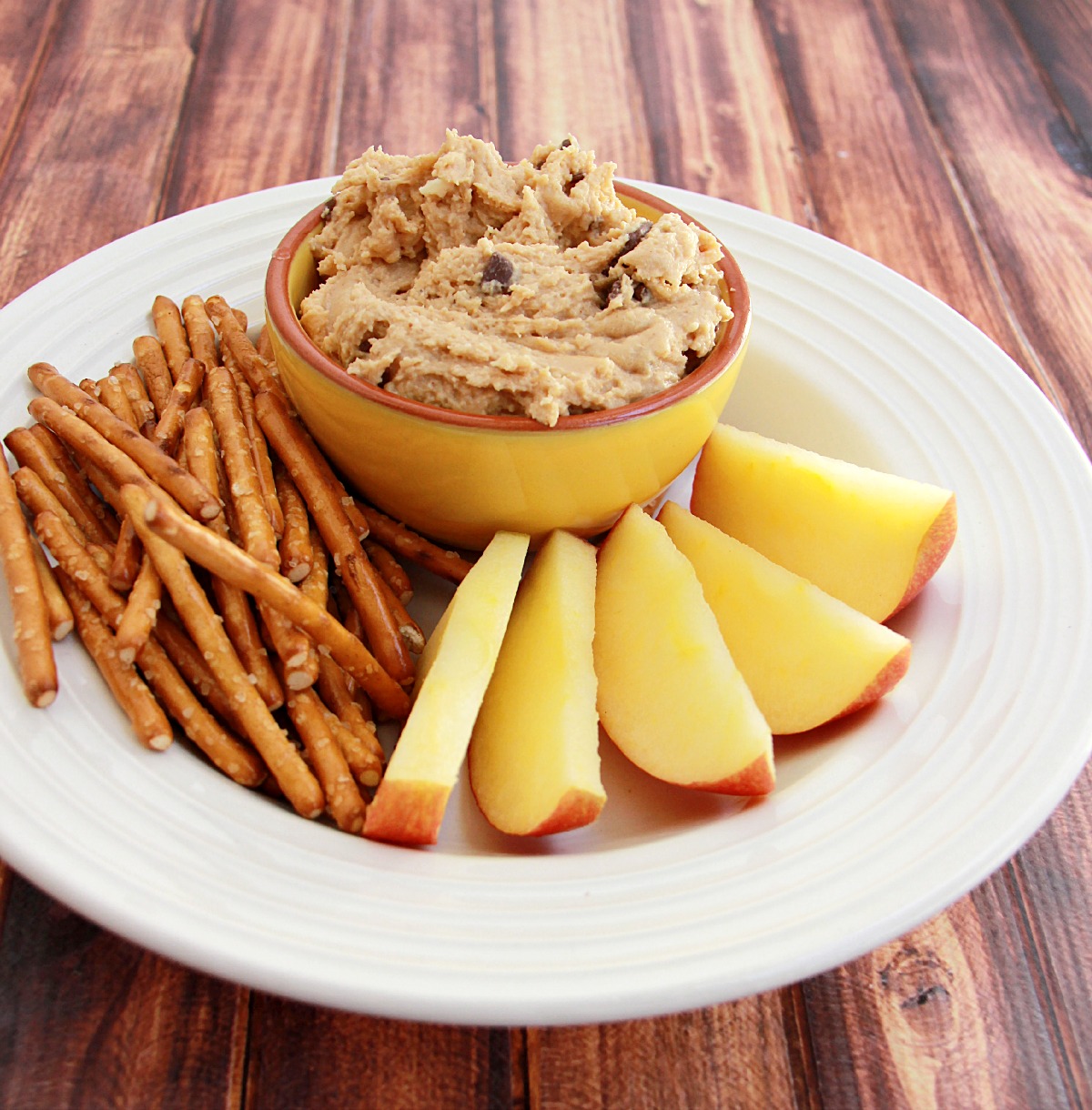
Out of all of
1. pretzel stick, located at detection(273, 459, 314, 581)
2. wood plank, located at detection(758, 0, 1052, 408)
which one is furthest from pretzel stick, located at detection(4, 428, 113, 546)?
wood plank, located at detection(758, 0, 1052, 408)

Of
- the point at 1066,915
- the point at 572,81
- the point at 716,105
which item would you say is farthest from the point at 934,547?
the point at 572,81

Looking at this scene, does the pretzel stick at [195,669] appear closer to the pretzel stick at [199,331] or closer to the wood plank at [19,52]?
the pretzel stick at [199,331]

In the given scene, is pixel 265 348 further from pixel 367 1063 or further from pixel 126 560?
pixel 367 1063

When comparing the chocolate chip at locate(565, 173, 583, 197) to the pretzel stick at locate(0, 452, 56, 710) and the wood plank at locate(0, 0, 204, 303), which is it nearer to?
the pretzel stick at locate(0, 452, 56, 710)

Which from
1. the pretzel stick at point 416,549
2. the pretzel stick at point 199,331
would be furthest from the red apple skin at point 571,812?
the pretzel stick at point 199,331

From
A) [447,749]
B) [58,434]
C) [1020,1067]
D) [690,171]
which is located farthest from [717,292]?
[690,171]

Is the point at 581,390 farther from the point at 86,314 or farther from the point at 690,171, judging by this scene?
the point at 690,171

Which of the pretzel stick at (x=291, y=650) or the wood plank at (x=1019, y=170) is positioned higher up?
the wood plank at (x=1019, y=170)
